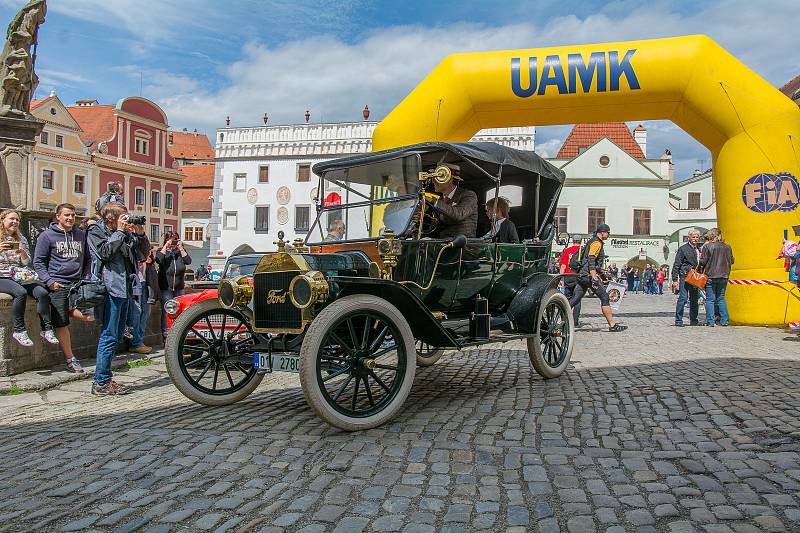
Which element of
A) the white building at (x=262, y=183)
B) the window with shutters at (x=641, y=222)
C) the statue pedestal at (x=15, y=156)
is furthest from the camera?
the window with shutters at (x=641, y=222)

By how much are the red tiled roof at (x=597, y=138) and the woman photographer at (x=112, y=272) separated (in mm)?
44654

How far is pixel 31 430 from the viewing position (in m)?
4.65

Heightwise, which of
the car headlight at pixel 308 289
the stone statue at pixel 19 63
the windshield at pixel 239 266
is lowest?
the car headlight at pixel 308 289

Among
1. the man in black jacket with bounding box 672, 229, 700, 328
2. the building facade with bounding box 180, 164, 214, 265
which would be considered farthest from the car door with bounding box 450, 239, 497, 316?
the building facade with bounding box 180, 164, 214, 265

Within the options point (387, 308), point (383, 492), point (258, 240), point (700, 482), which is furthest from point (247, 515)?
point (258, 240)

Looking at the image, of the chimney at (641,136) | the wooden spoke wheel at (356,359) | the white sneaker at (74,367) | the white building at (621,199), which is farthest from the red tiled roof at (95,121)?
the wooden spoke wheel at (356,359)

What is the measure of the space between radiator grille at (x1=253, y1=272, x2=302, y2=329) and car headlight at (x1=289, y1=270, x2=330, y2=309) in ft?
0.56

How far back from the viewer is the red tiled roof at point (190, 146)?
68.8 meters

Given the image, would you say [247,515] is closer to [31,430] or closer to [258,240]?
[31,430]

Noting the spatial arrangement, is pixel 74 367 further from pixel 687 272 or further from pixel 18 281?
pixel 687 272

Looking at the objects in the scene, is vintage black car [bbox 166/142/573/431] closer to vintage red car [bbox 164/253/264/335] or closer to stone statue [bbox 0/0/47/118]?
vintage red car [bbox 164/253/264/335]

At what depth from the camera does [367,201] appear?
5.95 m

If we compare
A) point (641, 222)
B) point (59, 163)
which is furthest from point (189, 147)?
point (641, 222)

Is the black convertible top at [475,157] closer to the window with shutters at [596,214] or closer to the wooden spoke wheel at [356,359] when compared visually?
the wooden spoke wheel at [356,359]
